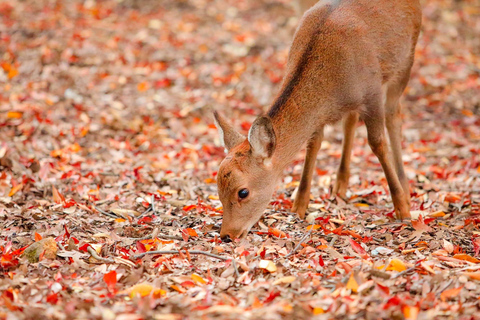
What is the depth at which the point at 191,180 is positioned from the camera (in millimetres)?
7445

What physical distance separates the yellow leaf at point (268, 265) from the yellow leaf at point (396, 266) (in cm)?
93

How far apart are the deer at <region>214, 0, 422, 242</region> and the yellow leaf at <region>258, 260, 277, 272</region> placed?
675 mm

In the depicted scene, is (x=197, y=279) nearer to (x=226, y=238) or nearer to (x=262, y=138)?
(x=226, y=238)

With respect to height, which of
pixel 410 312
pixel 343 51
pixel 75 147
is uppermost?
pixel 343 51

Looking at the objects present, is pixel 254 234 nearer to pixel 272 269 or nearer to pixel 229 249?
pixel 229 249

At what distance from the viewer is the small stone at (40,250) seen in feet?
15.8

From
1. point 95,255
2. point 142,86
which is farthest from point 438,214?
point 142,86

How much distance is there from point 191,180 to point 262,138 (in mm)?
2474

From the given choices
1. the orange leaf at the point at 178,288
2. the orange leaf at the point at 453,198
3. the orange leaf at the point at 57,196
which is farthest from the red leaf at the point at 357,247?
the orange leaf at the point at 57,196

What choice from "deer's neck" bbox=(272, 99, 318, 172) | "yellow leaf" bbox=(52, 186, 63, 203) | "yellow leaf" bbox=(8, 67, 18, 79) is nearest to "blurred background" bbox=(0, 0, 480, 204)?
"yellow leaf" bbox=(8, 67, 18, 79)

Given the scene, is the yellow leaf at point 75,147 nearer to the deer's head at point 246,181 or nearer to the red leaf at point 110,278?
the deer's head at point 246,181

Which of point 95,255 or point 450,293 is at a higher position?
point 450,293

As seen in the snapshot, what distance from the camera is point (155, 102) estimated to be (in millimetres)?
10234

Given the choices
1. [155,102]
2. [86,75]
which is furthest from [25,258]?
[86,75]
